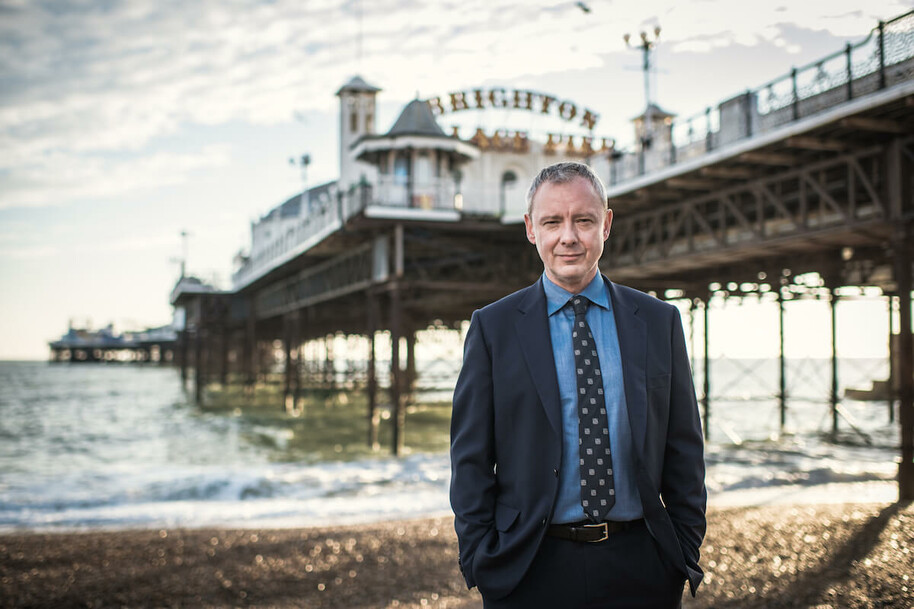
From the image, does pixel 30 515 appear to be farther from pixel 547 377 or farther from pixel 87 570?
pixel 547 377

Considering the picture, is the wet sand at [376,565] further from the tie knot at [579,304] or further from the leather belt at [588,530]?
the tie knot at [579,304]

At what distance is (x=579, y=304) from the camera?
285cm

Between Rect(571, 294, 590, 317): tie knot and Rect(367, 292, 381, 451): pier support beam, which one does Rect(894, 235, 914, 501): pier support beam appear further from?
Rect(367, 292, 381, 451): pier support beam

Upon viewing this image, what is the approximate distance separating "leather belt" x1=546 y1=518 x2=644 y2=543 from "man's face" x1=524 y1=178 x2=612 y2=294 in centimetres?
91

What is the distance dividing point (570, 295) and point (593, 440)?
575mm

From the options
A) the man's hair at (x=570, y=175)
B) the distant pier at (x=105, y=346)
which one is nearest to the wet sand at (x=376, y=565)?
the man's hair at (x=570, y=175)

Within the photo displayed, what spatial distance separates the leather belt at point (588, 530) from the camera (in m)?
2.63

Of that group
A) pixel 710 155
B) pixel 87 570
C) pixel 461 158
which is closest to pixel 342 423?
pixel 461 158

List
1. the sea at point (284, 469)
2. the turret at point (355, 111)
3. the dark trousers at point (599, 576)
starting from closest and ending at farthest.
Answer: the dark trousers at point (599, 576), the sea at point (284, 469), the turret at point (355, 111)

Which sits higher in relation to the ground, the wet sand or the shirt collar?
the shirt collar

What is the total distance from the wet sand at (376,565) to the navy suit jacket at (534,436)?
4.16m

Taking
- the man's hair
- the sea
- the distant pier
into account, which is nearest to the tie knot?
the man's hair

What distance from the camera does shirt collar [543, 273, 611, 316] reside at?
287cm

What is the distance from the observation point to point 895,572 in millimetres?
6637
